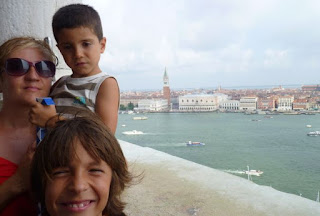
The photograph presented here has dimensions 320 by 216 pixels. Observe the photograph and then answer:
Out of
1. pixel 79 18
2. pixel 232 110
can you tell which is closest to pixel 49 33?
pixel 79 18

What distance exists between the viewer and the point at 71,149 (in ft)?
1.35

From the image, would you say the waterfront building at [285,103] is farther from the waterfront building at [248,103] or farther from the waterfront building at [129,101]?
the waterfront building at [129,101]

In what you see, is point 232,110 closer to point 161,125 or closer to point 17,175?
point 161,125

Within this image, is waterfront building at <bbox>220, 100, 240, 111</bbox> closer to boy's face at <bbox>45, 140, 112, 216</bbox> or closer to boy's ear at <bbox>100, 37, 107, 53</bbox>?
boy's ear at <bbox>100, 37, 107, 53</bbox>

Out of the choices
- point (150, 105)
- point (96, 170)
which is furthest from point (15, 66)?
point (150, 105)

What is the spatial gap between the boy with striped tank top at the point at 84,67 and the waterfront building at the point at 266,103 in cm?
2035

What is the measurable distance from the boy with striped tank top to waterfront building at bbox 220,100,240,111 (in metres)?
23.3

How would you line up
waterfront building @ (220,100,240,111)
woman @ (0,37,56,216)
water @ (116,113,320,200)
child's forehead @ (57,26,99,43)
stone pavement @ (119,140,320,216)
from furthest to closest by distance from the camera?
waterfront building @ (220,100,240,111), water @ (116,113,320,200), stone pavement @ (119,140,320,216), child's forehead @ (57,26,99,43), woman @ (0,37,56,216)

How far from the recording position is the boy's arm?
0.57 m

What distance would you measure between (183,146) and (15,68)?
1286 centimetres

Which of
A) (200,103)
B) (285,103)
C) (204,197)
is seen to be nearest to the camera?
(204,197)

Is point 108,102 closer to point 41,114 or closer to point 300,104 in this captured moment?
point 41,114

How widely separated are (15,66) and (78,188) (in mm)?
235

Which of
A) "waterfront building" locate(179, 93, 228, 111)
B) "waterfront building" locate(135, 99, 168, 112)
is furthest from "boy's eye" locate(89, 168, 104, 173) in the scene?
"waterfront building" locate(179, 93, 228, 111)
